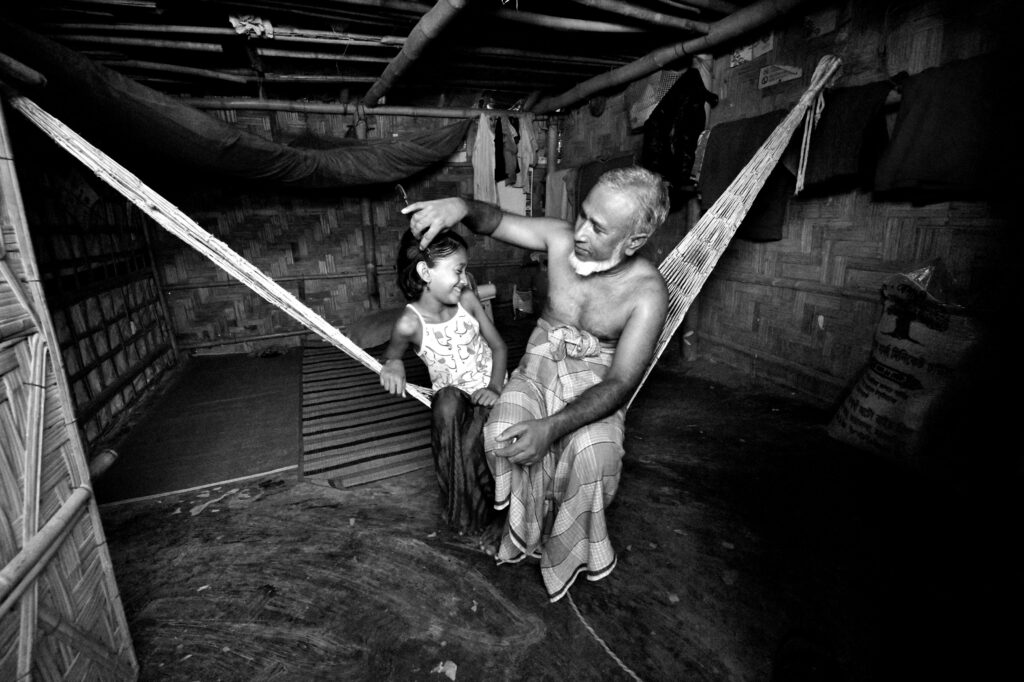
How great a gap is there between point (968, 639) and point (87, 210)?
13.6 feet

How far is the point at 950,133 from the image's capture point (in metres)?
1.63

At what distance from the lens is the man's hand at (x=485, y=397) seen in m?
1.45

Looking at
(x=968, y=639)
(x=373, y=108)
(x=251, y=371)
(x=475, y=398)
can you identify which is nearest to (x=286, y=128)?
(x=373, y=108)

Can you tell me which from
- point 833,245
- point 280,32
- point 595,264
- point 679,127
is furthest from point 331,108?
point 833,245

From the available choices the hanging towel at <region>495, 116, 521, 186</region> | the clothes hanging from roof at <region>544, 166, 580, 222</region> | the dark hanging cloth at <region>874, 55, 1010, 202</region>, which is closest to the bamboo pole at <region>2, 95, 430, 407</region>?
the dark hanging cloth at <region>874, 55, 1010, 202</region>

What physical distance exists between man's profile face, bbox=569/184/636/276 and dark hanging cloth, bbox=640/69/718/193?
1708mm

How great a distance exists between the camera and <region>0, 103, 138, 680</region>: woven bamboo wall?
68cm

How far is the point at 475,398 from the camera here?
149cm

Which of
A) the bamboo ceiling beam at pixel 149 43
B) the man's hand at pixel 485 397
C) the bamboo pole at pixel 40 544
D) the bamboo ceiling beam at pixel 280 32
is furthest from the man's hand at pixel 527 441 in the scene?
the bamboo ceiling beam at pixel 149 43

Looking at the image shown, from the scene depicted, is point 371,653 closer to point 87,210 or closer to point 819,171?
point 819,171

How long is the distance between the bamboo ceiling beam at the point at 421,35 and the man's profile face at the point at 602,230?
51.0 inches

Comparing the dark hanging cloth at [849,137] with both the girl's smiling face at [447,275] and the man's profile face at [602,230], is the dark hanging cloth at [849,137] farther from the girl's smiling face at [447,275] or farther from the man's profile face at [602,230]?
the girl's smiling face at [447,275]

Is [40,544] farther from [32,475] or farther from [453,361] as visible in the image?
[453,361]

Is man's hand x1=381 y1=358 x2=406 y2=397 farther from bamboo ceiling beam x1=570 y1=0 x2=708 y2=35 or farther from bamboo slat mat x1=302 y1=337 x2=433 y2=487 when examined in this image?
bamboo ceiling beam x1=570 y1=0 x2=708 y2=35
